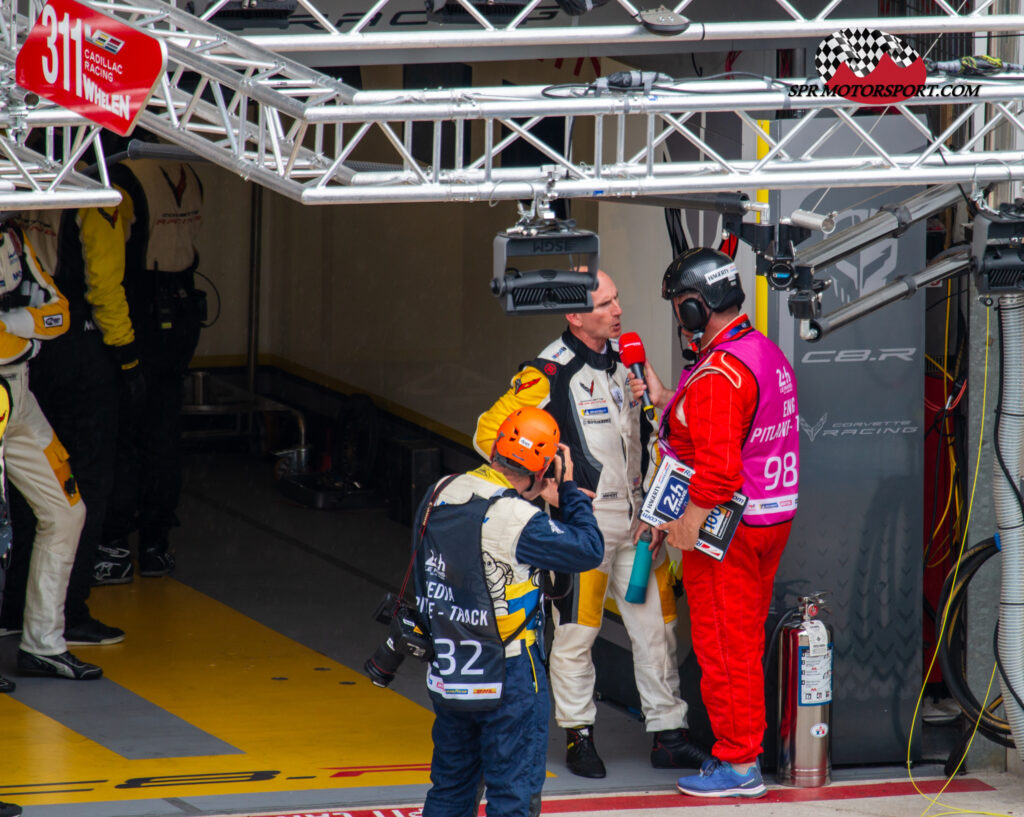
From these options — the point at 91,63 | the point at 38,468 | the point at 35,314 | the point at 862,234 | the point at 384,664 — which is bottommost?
the point at 384,664

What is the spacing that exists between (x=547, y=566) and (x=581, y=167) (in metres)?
1.29

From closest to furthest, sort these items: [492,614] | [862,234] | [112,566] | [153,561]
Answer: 1. [492,614]
2. [862,234]
3. [112,566]
4. [153,561]

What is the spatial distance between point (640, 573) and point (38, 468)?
9.07 feet

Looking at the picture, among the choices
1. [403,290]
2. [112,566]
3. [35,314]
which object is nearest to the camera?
[35,314]

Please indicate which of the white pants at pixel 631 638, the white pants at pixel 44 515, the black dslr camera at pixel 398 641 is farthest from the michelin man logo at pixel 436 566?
the white pants at pixel 44 515

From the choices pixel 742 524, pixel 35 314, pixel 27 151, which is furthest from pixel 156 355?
pixel 742 524

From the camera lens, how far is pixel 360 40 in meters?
5.94

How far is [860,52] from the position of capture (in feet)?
18.7

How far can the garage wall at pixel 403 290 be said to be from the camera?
7.48 m

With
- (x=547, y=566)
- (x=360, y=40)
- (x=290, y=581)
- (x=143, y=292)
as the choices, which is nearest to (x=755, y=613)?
(x=547, y=566)

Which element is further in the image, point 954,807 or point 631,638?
point 631,638

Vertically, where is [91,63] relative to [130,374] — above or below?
above

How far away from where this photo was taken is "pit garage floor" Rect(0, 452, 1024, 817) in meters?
6.27

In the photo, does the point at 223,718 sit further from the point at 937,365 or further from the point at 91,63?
the point at 937,365
